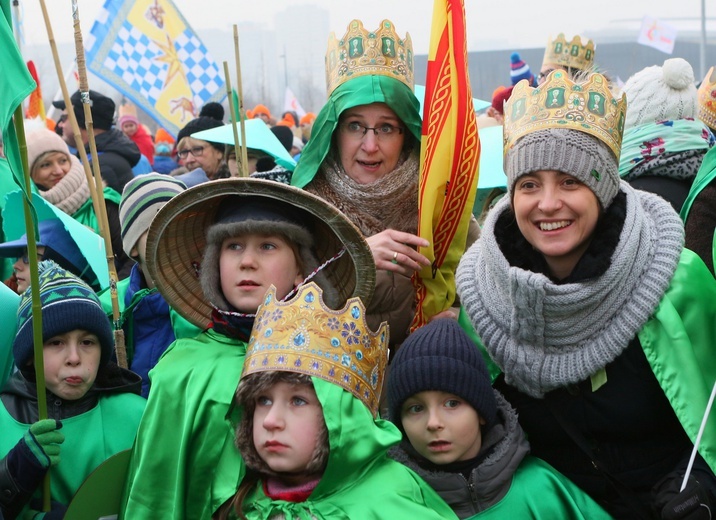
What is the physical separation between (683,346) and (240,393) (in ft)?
4.86

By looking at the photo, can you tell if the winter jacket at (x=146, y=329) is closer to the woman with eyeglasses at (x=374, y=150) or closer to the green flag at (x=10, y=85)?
the woman with eyeglasses at (x=374, y=150)

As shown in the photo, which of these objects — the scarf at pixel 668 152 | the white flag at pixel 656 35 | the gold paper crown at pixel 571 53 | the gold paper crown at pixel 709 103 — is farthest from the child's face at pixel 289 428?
the white flag at pixel 656 35

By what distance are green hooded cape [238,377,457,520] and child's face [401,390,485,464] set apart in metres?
0.30

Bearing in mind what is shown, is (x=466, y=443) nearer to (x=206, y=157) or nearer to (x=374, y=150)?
(x=374, y=150)

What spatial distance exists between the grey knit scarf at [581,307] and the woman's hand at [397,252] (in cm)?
34

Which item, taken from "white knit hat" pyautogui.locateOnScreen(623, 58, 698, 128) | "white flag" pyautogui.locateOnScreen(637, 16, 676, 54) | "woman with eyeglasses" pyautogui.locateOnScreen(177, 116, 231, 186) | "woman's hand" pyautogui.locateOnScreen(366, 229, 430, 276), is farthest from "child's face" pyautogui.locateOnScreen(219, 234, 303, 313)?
"white flag" pyautogui.locateOnScreen(637, 16, 676, 54)

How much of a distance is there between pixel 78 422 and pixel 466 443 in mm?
1526

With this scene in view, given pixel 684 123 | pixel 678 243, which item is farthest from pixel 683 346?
pixel 684 123

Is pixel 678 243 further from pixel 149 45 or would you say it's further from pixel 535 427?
pixel 149 45

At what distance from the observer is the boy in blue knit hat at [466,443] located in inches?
139

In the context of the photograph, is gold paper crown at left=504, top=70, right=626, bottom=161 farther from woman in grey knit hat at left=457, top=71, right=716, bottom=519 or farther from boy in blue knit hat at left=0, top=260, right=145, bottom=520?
boy in blue knit hat at left=0, top=260, right=145, bottom=520

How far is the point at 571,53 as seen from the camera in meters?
7.57

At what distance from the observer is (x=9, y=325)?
12.6ft

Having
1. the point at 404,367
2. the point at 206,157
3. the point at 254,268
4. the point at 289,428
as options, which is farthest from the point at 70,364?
the point at 206,157
